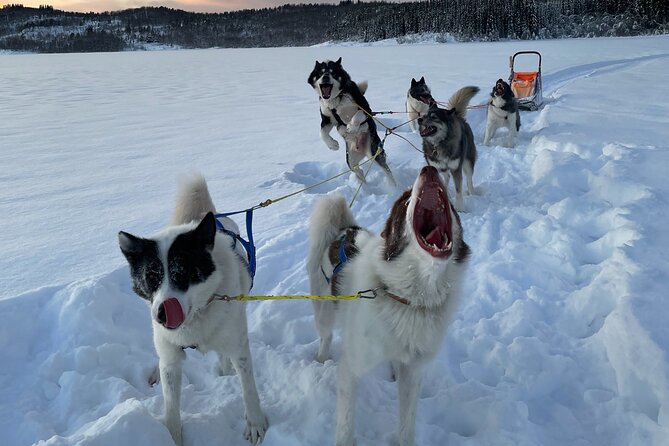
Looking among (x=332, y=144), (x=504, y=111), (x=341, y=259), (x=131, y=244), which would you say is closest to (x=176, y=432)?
(x=131, y=244)

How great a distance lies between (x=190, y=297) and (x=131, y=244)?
1.12ft

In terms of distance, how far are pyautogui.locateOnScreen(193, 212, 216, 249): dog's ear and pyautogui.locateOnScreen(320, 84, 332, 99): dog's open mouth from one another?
4.44 m

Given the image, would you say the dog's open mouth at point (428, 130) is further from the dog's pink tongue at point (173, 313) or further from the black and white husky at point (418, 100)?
the dog's pink tongue at point (173, 313)

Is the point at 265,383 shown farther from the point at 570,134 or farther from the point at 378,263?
the point at 570,134

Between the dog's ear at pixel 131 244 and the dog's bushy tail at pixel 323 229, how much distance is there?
1.05 m

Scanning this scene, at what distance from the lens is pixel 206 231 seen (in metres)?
2.07

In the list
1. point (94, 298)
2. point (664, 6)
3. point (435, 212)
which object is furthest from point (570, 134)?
point (664, 6)

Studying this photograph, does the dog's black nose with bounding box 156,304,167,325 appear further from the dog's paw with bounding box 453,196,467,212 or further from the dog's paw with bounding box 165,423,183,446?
the dog's paw with bounding box 453,196,467,212

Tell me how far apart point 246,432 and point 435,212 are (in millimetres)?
1488

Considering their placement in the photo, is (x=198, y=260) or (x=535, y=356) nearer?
(x=198, y=260)

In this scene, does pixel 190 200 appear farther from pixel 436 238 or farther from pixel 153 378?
pixel 436 238

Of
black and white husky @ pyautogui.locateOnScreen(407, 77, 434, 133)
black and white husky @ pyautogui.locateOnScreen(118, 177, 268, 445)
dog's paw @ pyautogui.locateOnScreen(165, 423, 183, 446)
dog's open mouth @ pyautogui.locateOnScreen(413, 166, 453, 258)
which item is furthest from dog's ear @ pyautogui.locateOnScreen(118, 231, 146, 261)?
black and white husky @ pyautogui.locateOnScreen(407, 77, 434, 133)

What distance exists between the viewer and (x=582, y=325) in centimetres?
301

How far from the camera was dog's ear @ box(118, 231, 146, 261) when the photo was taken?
6.37ft
